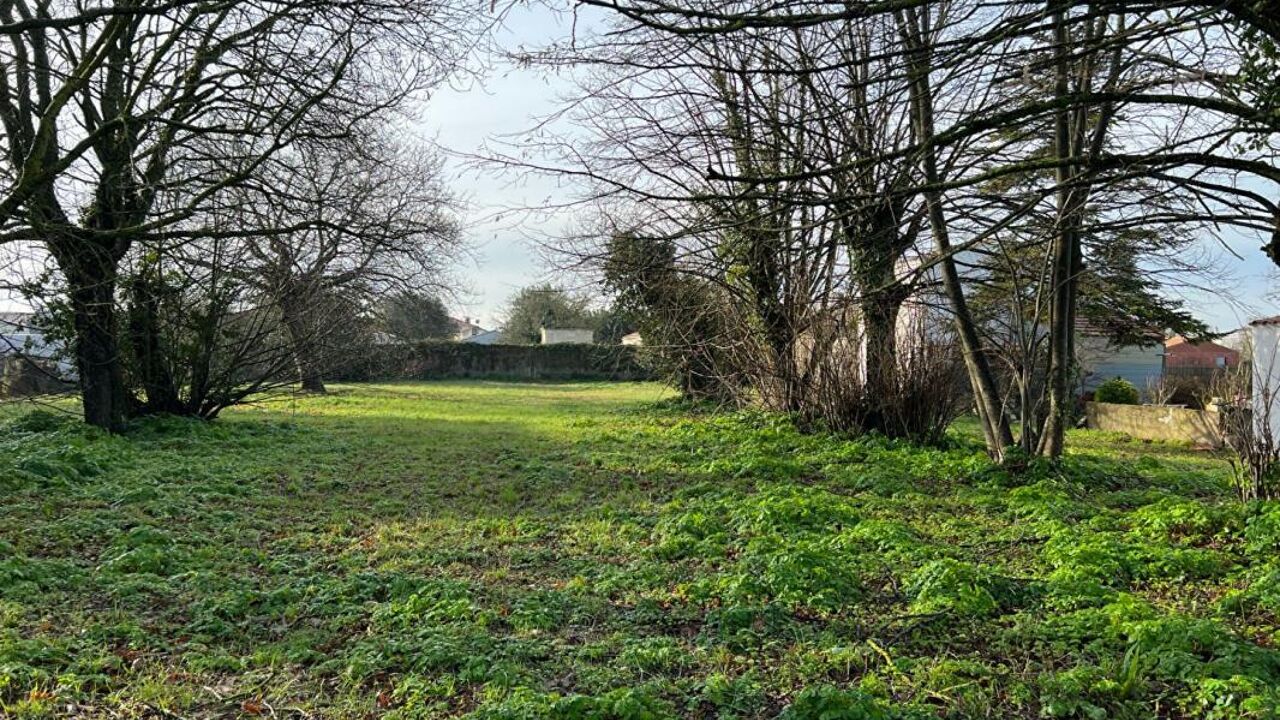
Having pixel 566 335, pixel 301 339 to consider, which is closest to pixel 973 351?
pixel 301 339

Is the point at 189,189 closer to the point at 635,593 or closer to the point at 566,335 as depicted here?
the point at 635,593

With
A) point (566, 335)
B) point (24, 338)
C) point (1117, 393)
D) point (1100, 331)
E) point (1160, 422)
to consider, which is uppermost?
point (566, 335)

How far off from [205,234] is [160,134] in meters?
2.14

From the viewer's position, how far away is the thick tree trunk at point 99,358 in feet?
35.8

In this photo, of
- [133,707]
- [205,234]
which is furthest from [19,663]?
[205,234]

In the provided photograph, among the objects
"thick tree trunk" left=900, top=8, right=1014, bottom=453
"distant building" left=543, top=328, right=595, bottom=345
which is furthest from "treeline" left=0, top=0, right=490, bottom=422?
"distant building" left=543, top=328, right=595, bottom=345

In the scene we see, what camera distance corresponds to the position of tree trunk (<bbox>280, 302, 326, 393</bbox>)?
14.2 m

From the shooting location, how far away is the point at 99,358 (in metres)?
11.6

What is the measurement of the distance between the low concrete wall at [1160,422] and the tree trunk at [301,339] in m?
16.4

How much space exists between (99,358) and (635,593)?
10.4m

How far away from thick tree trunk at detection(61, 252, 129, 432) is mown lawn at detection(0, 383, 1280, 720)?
2.83 m

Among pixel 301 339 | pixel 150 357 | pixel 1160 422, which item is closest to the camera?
pixel 150 357

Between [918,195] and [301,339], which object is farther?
[301,339]

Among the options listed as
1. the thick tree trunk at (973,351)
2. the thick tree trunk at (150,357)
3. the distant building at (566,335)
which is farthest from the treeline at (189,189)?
the distant building at (566,335)
